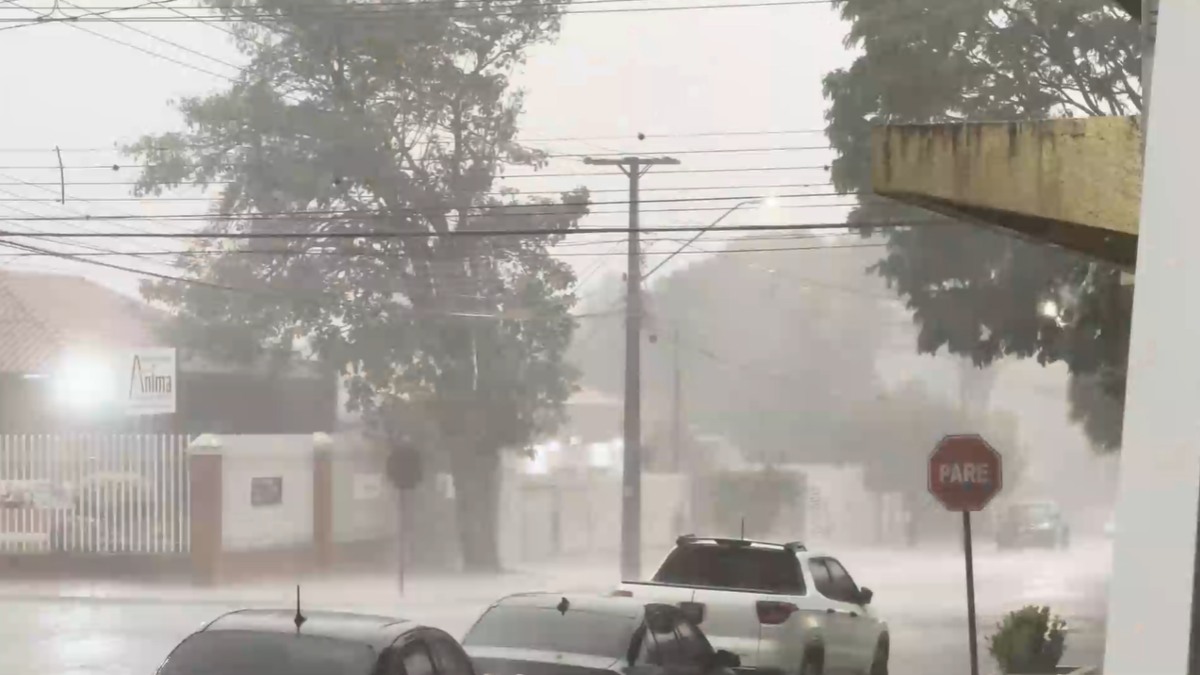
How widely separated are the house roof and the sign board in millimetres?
130

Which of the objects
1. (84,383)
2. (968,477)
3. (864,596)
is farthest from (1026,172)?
(84,383)

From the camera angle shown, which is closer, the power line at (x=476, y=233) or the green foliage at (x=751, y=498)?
the power line at (x=476, y=233)

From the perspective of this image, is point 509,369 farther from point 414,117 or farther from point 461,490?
point 414,117

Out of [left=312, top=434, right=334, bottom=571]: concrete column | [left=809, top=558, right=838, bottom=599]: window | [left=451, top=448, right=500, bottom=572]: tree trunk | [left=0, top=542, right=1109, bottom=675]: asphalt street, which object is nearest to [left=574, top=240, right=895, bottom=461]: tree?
[left=451, top=448, right=500, bottom=572]: tree trunk

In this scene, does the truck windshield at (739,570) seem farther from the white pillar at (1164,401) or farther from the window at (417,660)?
the white pillar at (1164,401)

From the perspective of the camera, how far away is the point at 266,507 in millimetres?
11320

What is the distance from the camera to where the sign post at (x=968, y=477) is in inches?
359

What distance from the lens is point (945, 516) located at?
11.1m

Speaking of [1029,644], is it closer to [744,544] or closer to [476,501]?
[744,544]

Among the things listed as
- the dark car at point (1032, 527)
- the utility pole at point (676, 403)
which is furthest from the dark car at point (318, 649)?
the dark car at point (1032, 527)

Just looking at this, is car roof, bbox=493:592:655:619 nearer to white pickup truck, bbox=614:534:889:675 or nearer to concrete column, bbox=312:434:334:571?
white pickup truck, bbox=614:534:889:675

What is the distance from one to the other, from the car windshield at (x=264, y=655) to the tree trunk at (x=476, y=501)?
148 inches

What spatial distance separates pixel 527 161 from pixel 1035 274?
4543 mm

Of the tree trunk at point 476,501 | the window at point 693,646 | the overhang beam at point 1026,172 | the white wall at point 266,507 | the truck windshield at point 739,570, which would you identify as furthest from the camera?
the white wall at point 266,507
